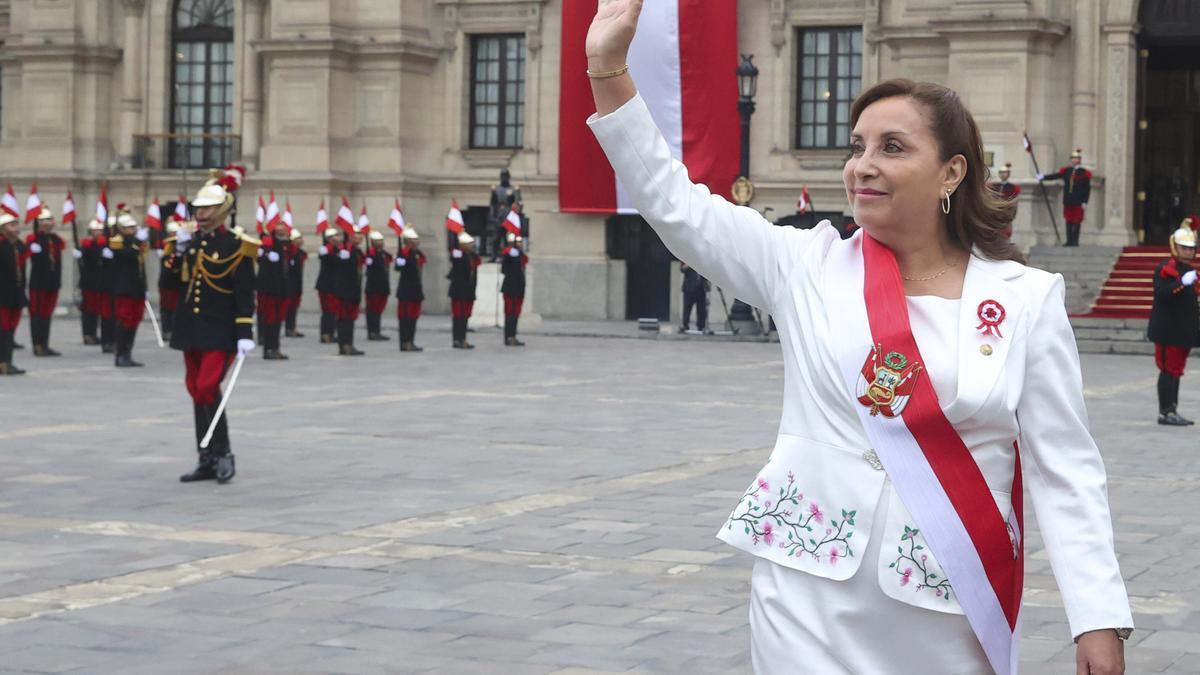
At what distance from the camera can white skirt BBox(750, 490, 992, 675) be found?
3277 mm

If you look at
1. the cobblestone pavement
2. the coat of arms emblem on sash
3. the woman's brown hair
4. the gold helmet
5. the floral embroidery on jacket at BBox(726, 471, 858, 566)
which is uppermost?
the gold helmet

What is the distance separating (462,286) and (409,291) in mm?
975

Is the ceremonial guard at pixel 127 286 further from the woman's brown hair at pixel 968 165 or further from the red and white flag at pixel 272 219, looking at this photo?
the woman's brown hair at pixel 968 165

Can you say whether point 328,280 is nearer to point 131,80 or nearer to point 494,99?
point 494,99

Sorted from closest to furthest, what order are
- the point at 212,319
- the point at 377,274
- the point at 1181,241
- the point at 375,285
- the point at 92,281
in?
the point at 212,319, the point at 1181,241, the point at 92,281, the point at 377,274, the point at 375,285

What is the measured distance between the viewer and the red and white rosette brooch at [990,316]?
11.0 ft

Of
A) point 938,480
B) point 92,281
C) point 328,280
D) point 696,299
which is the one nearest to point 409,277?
point 328,280

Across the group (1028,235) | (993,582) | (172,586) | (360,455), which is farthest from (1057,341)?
(1028,235)

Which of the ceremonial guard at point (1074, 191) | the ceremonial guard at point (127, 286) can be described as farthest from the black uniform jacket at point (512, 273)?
the ceremonial guard at point (1074, 191)

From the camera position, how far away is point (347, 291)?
26.8 m

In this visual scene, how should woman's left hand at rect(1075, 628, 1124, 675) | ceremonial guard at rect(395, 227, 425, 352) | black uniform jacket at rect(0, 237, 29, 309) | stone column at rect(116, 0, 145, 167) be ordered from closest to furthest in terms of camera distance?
woman's left hand at rect(1075, 628, 1124, 675), black uniform jacket at rect(0, 237, 29, 309), ceremonial guard at rect(395, 227, 425, 352), stone column at rect(116, 0, 145, 167)

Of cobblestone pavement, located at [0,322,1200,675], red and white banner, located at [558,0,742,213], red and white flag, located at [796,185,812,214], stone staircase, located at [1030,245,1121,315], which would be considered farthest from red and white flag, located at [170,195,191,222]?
stone staircase, located at [1030,245,1121,315]

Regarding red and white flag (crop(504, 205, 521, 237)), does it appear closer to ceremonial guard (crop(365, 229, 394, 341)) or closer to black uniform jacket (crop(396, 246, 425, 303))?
black uniform jacket (crop(396, 246, 425, 303))

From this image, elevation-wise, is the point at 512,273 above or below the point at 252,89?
below
